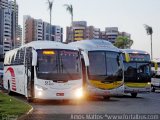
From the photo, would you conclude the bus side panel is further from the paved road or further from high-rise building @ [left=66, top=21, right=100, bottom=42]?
high-rise building @ [left=66, top=21, right=100, bottom=42]

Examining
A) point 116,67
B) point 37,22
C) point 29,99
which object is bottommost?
point 29,99

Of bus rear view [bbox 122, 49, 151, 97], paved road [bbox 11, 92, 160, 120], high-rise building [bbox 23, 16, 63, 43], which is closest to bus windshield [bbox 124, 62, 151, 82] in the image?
bus rear view [bbox 122, 49, 151, 97]

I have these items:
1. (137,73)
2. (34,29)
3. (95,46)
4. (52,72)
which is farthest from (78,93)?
(34,29)

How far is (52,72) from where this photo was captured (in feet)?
73.0

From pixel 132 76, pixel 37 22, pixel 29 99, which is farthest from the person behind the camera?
pixel 37 22

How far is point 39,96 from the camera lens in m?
22.0

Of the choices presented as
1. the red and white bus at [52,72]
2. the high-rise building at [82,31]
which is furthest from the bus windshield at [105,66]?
the high-rise building at [82,31]

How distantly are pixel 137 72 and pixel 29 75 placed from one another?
34.1 ft

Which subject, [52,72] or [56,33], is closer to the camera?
[52,72]

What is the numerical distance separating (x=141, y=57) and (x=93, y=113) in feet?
48.7

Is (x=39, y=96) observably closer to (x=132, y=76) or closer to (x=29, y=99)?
(x=29, y=99)

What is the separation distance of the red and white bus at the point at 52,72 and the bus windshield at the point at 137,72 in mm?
8301

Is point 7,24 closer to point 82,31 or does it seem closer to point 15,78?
point 82,31

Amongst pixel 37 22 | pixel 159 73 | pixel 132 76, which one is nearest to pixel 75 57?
pixel 132 76
